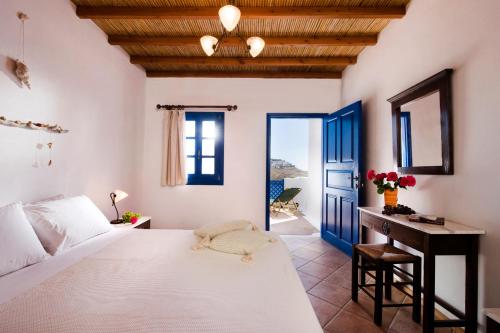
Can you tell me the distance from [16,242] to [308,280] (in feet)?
7.83

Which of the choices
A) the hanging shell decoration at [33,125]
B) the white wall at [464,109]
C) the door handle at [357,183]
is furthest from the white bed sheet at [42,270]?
the door handle at [357,183]

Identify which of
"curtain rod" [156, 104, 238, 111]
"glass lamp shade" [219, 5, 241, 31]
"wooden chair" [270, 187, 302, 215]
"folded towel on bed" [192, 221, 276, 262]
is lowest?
"wooden chair" [270, 187, 302, 215]

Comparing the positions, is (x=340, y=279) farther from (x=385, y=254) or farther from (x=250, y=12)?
(x=250, y=12)

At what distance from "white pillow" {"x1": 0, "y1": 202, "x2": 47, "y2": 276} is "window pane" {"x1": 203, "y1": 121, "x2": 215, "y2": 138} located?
2673mm

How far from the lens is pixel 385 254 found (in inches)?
70.8

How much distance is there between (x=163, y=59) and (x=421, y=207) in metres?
3.75

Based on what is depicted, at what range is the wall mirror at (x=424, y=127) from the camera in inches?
68.8

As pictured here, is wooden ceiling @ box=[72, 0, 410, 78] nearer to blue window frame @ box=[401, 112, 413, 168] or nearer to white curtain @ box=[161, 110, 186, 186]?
white curtain @ box=[161, 110, 186, 186]

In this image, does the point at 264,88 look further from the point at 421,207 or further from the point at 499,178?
the point at 499,178

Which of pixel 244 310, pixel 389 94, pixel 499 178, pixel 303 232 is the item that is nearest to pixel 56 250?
pixel 244 310

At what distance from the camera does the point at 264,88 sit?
3908mm

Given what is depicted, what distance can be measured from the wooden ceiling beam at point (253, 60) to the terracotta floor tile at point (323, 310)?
3.07 metres

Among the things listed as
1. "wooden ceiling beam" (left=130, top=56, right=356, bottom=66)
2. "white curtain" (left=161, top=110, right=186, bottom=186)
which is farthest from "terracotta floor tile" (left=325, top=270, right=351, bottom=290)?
"wooden ceiling beam" (left=130, top=56, right=356, bottom=66)

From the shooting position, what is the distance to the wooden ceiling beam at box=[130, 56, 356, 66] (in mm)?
3357
